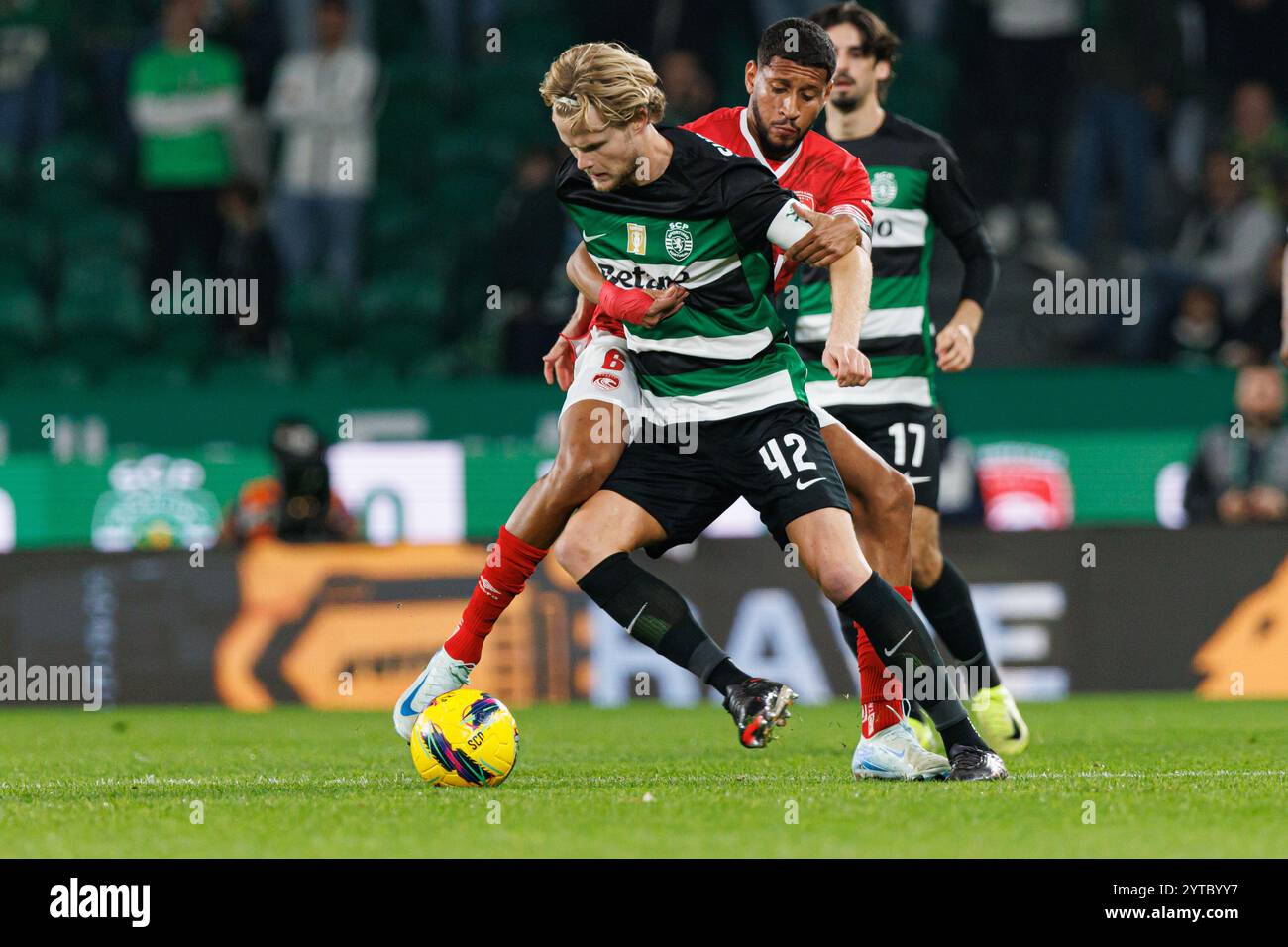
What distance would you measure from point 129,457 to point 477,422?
81.8 inches

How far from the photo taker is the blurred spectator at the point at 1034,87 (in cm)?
1427

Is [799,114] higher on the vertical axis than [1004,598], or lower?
higher

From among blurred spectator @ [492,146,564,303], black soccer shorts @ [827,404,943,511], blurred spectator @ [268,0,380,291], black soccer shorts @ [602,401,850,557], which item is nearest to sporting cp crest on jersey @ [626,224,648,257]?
black soccer shorts @ [602,401,850,557]

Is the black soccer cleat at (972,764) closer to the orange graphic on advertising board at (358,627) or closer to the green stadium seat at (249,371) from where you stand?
the orange graphic on advertising board at (358,627)

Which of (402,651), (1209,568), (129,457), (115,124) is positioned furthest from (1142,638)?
(115,124)

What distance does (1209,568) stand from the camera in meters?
10.2

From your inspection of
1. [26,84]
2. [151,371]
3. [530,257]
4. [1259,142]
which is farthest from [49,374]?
[1259,142]

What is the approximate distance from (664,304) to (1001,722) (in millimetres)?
2278

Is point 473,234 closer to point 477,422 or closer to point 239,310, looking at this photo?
point 239,310

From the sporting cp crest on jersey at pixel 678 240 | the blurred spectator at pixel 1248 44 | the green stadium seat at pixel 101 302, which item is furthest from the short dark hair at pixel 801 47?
the blurred spectator at pixel 1248 44

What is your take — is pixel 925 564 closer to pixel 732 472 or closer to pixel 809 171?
pixel 732 472

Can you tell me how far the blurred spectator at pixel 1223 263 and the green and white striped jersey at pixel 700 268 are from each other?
787cm

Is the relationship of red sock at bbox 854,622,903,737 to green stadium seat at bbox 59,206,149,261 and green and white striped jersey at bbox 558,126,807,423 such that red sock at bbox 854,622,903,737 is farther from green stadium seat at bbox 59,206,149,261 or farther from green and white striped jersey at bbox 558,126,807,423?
green stadium seat at bbox 59,206,149,261

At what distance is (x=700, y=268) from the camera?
215 inches
